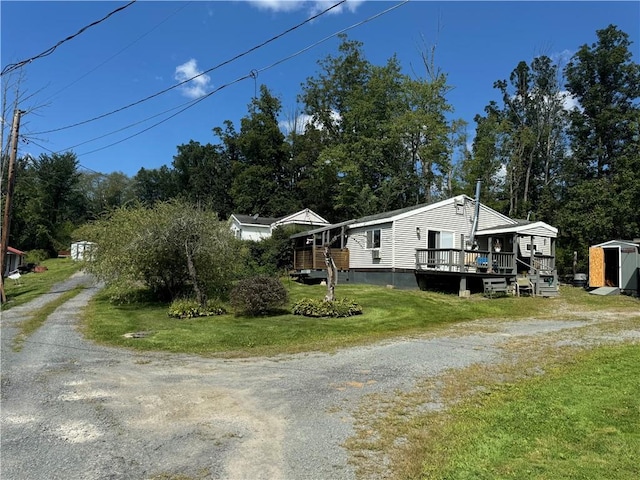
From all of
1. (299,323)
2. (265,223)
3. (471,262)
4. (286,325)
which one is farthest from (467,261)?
(265,223)

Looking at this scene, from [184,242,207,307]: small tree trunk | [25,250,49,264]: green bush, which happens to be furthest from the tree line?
[184,242,207,307]: small tree trunk

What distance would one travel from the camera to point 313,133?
4978cm

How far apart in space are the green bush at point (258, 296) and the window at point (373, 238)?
9979mm

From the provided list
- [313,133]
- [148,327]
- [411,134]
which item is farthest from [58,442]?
[313,133]

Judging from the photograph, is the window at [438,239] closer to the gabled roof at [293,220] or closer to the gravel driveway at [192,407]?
Result: the gravel driveway at [192,407]

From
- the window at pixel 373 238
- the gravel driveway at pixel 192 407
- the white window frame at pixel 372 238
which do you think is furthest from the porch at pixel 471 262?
the gravel driveway at pixel 192 407

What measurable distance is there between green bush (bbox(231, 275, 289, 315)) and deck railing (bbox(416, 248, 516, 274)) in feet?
28.1

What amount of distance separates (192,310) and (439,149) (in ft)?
98.2

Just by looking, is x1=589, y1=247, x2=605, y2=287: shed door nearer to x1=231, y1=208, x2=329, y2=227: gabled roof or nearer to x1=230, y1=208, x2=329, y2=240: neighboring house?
x1=230, y1=208, x2=329, y2=240: neighboring house

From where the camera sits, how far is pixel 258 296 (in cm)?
1424

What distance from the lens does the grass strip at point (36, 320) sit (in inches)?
444

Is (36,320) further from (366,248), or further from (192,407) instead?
(366,248)

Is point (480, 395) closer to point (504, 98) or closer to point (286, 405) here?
point (286, 405)

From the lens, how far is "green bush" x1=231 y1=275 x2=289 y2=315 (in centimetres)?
1428
